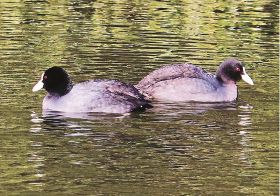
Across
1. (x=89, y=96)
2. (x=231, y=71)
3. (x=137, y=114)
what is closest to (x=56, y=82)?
(x=89, y=96)

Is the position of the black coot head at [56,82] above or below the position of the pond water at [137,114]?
above

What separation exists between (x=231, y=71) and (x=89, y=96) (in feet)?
10.2

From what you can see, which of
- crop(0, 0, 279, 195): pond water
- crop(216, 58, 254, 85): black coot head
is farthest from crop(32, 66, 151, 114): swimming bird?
crop(216, 58, 254, 85): black coot head

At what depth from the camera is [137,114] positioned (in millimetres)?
17500

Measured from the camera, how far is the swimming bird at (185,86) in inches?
742

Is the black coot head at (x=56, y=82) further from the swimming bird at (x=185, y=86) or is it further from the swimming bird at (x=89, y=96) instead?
the swimming bird at (x=185, y=86)

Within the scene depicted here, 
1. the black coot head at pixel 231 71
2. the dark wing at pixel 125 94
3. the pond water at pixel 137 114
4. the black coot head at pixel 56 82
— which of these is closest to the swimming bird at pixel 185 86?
the black coot head at pixel 231 71

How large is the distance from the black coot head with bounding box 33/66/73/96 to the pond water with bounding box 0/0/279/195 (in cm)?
36

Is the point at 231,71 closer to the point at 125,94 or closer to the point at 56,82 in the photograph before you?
the point at 125,94

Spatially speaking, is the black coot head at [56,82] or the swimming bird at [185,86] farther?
the swimming bird at [185,86]

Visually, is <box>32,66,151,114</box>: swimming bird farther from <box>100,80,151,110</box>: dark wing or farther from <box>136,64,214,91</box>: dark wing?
<box>136,64,214,91</box>: dark wing

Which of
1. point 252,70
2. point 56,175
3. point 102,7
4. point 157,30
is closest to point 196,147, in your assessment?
point 56,175

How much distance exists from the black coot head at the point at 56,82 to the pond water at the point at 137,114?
0.36 metres

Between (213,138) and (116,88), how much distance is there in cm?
273
